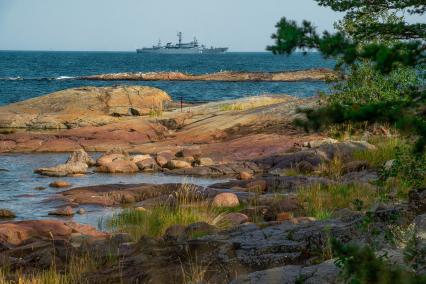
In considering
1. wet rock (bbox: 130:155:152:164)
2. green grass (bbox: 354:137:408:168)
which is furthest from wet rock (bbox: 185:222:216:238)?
wet rock (bbox: 130:155:152:164)

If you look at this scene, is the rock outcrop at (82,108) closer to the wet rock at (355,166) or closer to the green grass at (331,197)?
the wet rock at (355,166)

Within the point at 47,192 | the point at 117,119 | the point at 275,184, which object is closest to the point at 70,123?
the point at 117,119

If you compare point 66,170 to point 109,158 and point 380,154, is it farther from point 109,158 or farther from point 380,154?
point 380,154

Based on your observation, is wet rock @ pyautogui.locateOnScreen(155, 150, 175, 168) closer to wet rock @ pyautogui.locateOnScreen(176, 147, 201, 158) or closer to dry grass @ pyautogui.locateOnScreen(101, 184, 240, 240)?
wet rock @ pyautogui.locateOnScreen(176, 147, 201, 158)

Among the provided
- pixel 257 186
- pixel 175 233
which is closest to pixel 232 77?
pixel 257 186

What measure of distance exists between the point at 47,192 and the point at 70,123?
1376cm

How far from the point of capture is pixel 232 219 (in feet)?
40.7

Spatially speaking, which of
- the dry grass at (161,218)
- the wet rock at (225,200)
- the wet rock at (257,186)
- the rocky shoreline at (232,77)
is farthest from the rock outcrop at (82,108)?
the rocky shoreline at (232,77)

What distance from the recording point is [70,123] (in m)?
31.6

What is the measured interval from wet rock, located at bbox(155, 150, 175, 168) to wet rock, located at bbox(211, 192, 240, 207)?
7818mm

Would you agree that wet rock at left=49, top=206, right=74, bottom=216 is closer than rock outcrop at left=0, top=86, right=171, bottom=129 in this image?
Yes

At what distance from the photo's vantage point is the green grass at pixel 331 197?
12602 millimetres

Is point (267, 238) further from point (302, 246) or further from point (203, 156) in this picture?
point (203, 156)

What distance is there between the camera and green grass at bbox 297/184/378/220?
1260 centimetres
